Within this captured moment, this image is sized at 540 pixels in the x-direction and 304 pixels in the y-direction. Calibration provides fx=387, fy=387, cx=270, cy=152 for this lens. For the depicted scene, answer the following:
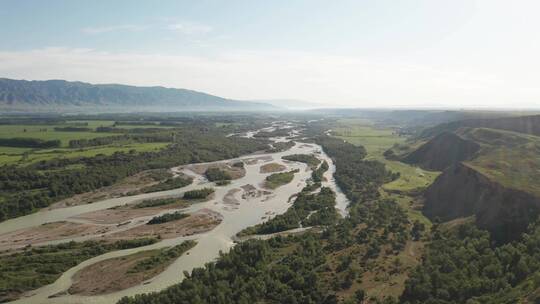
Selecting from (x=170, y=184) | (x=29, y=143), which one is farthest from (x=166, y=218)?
(x=29, y=143)

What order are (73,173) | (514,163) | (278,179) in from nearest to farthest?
(514,163), (73,173), (278,179)

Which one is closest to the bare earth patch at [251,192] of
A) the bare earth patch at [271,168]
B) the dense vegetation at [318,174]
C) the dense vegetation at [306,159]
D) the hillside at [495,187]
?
the dense vegetation at [318,174]

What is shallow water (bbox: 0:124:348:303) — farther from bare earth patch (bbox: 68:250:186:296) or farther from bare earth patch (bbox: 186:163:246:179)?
bare earth patch (bbox: 186:163:246:179)

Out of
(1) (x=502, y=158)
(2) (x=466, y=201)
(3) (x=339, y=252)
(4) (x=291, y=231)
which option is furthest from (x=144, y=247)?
(1) (x=502, y=158)

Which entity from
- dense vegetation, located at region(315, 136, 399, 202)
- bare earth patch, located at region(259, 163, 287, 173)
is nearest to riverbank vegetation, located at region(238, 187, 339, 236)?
dense vegetation, located at region(315, 136, 399, 202)

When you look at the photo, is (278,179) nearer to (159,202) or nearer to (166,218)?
(159,202)

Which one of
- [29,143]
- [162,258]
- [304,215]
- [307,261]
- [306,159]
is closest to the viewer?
[307,261]
